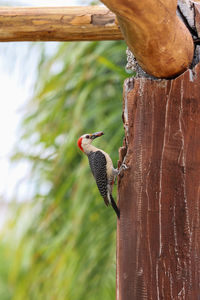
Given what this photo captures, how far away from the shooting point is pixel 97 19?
161cm

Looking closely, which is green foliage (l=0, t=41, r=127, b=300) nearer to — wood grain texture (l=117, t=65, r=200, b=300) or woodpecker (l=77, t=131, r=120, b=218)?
woodpecker (l=77, t=131, r=120, b=218)

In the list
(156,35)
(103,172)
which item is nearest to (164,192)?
(156,35)

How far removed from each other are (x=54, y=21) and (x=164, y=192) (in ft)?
2.26

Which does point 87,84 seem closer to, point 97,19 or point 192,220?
point 97,19

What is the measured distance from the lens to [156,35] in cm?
107

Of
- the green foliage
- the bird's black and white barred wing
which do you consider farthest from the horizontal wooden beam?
the green foliage

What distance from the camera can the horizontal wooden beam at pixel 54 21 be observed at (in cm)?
160

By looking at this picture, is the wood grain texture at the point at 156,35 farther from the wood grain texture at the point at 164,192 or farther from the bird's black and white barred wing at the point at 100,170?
the bird's black and white barred wing at the point at 100,170

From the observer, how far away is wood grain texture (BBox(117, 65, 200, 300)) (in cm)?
114

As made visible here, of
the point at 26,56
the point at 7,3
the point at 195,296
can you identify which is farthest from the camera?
the point at 7,3

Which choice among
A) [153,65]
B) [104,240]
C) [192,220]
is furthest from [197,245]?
[104,240]

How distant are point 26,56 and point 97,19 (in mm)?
1629

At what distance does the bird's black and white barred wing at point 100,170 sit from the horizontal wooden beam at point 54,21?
17.9 inches

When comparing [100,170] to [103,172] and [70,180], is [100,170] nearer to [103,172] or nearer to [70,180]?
[103,172]
